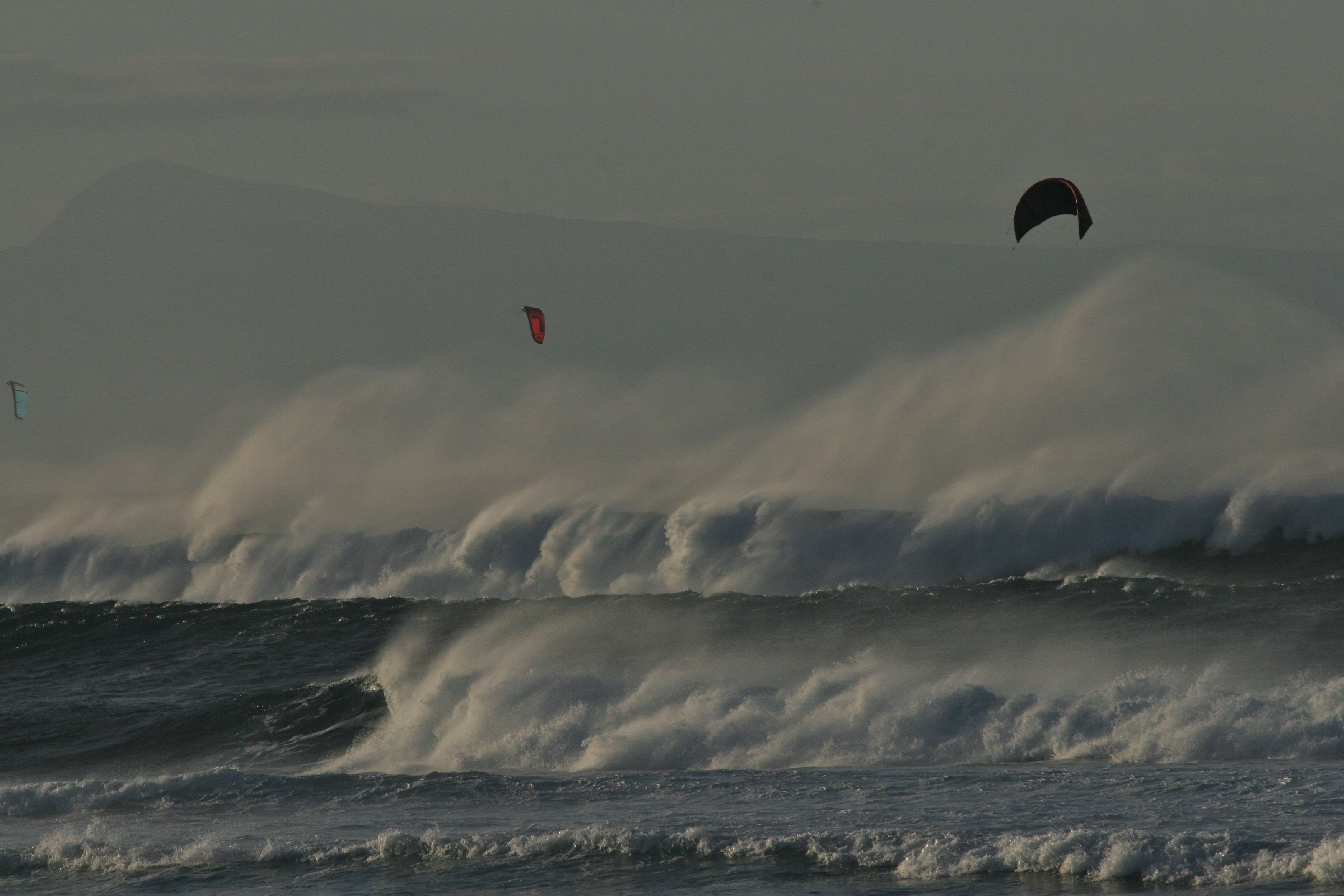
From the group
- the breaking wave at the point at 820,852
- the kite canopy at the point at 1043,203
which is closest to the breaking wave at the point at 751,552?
the kite canopy at the point at 1043,203

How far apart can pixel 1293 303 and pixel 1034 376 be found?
7.13 meters

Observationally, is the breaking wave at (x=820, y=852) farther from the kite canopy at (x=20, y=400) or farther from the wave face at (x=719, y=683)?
the kite canopy at (x=20, y=400)

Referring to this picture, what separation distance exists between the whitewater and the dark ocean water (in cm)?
5

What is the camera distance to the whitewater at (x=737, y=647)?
40.8 ft

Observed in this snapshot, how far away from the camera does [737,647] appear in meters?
19.6

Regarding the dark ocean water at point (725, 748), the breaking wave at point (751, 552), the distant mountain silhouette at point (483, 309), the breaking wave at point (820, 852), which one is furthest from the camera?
the distant mountain silhouette at point (483, 309)

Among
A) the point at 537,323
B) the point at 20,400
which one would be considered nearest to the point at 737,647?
the point at 537,323

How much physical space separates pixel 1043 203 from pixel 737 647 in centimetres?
646

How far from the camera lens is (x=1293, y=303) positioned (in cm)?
3762

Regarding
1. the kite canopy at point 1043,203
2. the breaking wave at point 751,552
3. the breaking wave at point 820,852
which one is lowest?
the breaking wave at point 820,852

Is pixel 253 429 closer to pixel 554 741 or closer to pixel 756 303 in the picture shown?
pixel 554 741

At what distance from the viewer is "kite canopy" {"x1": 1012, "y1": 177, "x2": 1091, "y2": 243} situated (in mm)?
16516

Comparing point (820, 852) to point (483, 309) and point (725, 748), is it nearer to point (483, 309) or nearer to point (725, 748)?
point (725, 748)

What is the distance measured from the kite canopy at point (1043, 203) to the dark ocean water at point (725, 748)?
470cm
